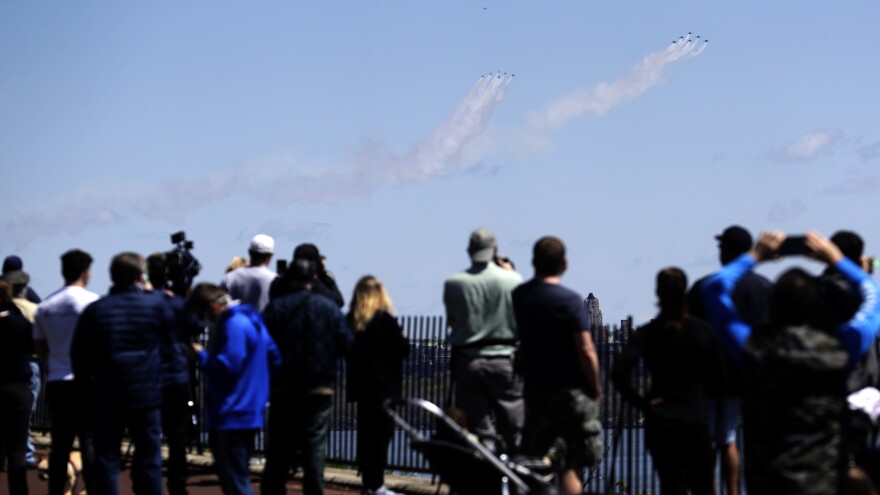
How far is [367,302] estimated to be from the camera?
41.9 ft

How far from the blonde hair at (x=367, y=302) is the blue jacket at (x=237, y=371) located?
3.97 feet

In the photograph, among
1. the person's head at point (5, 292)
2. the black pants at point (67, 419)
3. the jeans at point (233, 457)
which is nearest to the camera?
the jeans at point (233, 457)

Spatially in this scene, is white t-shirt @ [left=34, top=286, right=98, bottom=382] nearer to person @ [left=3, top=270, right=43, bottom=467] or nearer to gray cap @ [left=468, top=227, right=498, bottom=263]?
person @ [left=3, top=270, right=43, bottom=467]

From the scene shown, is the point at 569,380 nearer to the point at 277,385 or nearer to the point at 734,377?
the point at 734,377

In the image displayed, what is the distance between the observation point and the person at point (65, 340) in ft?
41.1

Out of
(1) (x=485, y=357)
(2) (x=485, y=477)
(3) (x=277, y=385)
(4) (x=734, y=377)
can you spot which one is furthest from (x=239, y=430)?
A: (4) (x=734, y=377)

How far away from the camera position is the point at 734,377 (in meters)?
9.99

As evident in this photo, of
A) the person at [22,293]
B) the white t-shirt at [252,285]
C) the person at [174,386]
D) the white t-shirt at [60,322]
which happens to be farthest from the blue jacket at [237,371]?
the person at [22,293]

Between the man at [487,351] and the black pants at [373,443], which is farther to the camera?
the black pants at [373,443]

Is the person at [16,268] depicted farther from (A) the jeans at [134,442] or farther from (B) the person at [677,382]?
(B) the person at [677,382]

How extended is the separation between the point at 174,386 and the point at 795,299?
616cm

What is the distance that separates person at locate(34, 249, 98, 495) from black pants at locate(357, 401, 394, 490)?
7.13ft

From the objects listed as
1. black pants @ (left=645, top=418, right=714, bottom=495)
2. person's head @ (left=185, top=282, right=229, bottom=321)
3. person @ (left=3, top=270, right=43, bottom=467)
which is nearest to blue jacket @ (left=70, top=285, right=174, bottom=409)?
person's head @ (left=185, top=282, right=229, bottom=321)

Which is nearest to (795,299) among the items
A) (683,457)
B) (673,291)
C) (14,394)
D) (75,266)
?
(673,291)
